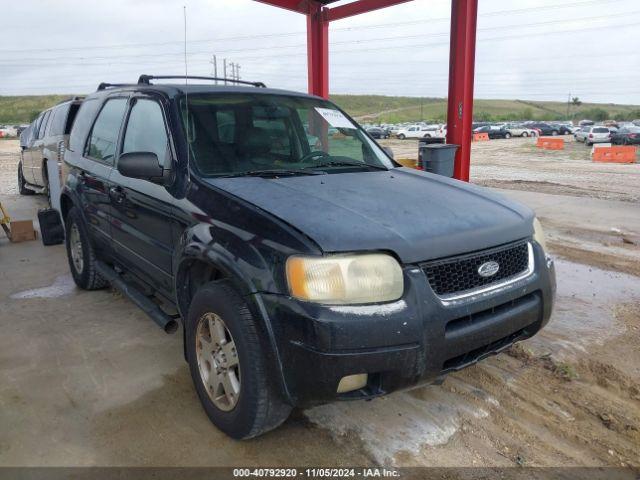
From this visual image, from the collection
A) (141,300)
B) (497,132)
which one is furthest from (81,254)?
(497,132)

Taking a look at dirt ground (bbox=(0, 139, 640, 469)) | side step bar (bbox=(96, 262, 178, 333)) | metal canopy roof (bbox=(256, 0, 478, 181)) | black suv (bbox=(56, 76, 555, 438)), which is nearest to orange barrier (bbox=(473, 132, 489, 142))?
metal canopy roof (bbox=(256, 0, 478, 181))

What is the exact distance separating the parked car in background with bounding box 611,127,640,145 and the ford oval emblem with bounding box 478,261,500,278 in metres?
33.0

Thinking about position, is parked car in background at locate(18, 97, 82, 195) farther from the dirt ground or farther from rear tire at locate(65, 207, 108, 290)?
the dirt ground

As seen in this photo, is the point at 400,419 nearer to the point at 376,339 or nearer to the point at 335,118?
the point at 376,339

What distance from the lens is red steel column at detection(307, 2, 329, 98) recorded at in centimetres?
852

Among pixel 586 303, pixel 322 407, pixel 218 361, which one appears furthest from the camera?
pixel 586 303

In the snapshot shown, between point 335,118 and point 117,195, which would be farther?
point 335,118

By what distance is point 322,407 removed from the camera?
287 centimetres

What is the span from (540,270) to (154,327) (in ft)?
9.23

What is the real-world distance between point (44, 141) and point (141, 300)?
6897mm

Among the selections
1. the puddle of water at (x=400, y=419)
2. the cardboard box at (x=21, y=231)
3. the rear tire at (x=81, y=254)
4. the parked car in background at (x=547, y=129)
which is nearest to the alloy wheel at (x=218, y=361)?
the puddle of water at (x=400, y=419)

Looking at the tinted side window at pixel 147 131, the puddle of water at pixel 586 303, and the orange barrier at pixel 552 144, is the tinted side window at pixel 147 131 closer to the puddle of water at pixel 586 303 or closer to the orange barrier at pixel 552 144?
the puddle of water at pixel 586 303

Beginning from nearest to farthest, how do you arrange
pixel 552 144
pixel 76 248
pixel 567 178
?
pixel 76 248, pixel 567 178, pixel 552 144

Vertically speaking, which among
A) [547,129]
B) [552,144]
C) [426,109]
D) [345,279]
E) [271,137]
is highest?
[426,109]
